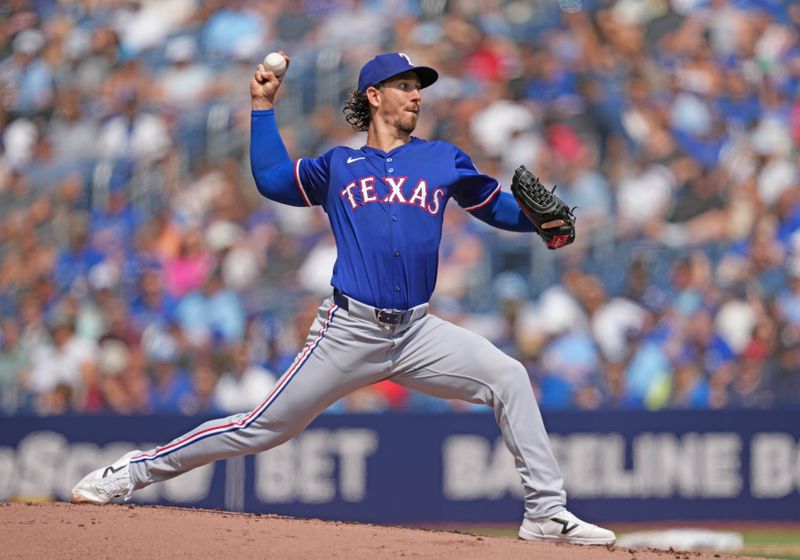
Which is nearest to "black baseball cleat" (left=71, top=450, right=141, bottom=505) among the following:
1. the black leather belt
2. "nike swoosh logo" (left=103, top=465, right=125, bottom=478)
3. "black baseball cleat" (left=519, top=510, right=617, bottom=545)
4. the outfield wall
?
"nike swoosh logo" (left=103, top=465, right=125, bottom=478)

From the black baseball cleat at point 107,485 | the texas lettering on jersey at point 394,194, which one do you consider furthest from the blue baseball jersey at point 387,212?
the black baseball cleat at point 107,485

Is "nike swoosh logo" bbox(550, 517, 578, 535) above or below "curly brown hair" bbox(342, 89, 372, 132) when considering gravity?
below

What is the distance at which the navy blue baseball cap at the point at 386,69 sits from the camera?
4.76m

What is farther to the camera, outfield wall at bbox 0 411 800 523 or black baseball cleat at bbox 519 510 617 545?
outfield wall at bbox 0 411 800 523

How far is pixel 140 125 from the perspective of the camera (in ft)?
33.1

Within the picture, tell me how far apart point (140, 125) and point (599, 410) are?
15.2 ft

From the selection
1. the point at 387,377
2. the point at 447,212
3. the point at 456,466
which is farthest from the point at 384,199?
the point at 447,212

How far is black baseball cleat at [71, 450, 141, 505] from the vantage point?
15.8 feet

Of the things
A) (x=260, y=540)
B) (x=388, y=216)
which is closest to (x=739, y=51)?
(x=388, y=216)

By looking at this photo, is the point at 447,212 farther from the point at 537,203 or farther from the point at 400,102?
the point at 537,203

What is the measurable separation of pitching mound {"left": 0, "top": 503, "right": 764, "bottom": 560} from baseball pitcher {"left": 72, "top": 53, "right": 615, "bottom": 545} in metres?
0.22

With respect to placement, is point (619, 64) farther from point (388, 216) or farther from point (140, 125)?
point (388, 216)

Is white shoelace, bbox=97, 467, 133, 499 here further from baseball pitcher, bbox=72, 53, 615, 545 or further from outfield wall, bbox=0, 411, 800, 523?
outfield wall, bbox=0, 411, 800, 523

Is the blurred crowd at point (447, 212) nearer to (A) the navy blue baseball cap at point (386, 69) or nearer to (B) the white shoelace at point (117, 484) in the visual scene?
(B) the white shoelace at point (117, 484)
